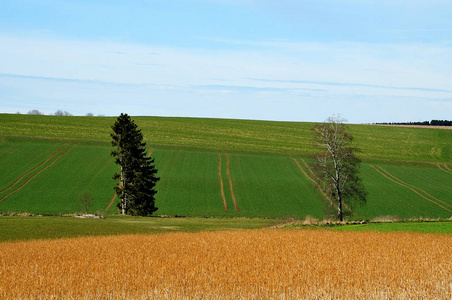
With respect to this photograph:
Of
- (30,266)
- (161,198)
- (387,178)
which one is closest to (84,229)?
(30,266)

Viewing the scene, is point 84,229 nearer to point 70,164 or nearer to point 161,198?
point 161,198

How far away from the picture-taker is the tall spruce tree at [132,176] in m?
56.9

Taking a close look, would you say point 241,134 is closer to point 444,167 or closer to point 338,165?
point 444,167

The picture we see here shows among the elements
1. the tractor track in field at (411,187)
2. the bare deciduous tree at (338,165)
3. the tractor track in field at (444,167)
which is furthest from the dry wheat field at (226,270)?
the tractor track in field at (444,167)

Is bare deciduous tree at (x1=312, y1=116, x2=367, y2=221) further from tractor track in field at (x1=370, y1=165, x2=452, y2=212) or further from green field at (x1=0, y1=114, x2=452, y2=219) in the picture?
tractor track in field at (x1=370, y1=165, x2=452, y2=212)

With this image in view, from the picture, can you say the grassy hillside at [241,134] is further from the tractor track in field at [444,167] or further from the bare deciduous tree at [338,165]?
the bare deciduous tree at [338,165]

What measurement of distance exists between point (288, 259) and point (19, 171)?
6166 cm

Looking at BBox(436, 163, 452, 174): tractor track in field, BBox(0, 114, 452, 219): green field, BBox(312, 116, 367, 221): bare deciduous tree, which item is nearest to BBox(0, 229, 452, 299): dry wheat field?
BBox(312, 116, 367, 221): bare deciduous tree

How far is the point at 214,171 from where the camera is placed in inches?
3081

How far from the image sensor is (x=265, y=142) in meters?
104

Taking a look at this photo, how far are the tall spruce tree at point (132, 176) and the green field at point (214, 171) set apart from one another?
293 centimetres

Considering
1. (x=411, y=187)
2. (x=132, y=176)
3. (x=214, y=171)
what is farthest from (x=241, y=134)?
(x=132, y=176)

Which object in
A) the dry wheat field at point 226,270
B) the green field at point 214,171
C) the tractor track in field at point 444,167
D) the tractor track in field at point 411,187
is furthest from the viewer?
the tractor track in field at point 444,167

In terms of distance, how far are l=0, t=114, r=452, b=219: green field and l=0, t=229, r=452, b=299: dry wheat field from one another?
32.6 meters
